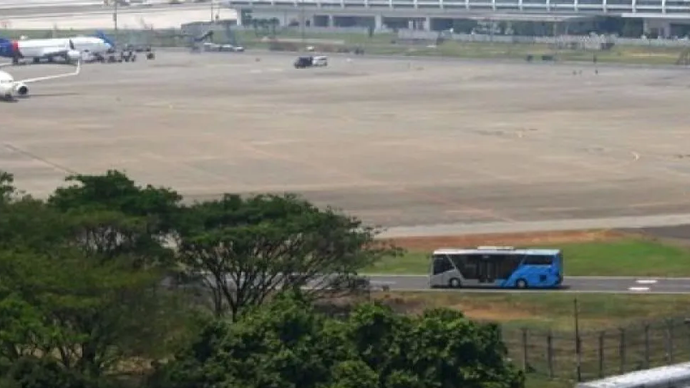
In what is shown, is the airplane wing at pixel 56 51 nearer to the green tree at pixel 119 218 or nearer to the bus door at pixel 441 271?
the bus door at pixel 441 271

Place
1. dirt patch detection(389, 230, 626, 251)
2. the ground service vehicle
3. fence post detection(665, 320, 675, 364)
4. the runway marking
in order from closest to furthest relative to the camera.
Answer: fence post detection(665, 320, 675, 364)
dirt patch detection(389, 230, 626, 251)
the runway marking
the ground service vehicle

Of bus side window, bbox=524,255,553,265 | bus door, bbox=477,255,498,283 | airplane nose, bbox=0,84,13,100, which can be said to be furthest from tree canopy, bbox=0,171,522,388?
airplane nose, bbox=0,84,13,100

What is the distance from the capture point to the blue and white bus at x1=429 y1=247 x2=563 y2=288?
49.6m

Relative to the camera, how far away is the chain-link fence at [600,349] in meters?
38.2

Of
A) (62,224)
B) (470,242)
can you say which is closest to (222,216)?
(62,224)

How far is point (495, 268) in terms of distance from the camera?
165 ft

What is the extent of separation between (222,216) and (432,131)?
48194 millimetres

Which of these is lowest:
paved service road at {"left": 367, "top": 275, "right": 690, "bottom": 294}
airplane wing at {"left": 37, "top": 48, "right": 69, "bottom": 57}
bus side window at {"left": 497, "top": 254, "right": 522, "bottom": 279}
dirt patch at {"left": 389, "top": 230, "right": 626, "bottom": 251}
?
airplane wing at {"left": 37, "top": 48, "right": 69, "bottom": 57}

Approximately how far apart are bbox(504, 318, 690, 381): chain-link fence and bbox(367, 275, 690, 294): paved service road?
5552 mm

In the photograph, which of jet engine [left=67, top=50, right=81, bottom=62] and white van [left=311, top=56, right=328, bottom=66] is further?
jet engine [left=67, top=50, right=81, bottom=62]

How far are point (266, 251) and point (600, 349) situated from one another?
6995mm

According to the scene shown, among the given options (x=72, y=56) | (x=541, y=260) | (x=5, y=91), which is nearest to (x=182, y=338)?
(x=541, y=260)

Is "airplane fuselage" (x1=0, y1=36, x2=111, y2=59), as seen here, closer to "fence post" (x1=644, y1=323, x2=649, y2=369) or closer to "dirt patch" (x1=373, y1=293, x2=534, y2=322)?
"dirt patch" (x1=373, y1=293, x2=534, y2=322)

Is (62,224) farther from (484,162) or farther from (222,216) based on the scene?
(484,162)
